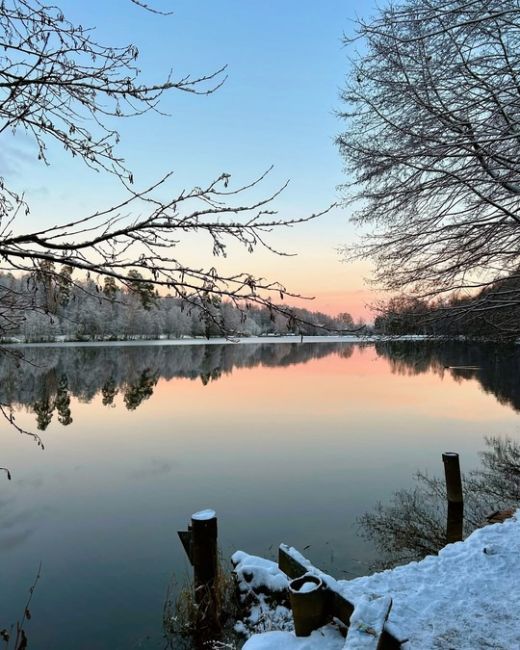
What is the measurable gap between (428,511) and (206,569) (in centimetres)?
641

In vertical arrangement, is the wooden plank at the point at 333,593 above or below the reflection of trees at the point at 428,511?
above

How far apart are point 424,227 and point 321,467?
829 centimetres

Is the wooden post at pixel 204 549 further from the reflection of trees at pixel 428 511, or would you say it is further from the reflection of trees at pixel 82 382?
the reflection of trees at pixel 82 382

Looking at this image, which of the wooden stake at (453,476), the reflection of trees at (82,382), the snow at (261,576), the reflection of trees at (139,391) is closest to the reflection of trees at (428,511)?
the wooden stake at (453,476)

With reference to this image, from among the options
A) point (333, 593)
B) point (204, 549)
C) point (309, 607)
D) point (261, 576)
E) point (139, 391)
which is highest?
point (333, 593)

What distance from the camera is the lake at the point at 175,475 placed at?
7.47m

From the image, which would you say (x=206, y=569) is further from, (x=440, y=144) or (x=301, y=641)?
(x=440, y=144)

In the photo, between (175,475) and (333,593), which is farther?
(175,475)

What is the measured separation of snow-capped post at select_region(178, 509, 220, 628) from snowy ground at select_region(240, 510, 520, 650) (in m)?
1.51

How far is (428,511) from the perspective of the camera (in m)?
10.5

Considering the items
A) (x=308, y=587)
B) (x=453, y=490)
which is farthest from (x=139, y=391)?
(x=308, y=587)

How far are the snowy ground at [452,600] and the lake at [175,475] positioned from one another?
1857 millimetres

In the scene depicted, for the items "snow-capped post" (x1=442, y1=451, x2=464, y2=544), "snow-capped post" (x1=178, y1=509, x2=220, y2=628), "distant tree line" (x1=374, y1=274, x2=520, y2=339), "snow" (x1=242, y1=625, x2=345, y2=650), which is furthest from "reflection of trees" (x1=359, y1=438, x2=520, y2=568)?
"snow" (x1=242, y1=625, x2=345, y2=650)

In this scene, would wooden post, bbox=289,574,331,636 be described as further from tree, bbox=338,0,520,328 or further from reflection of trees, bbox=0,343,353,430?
reflection of trees, bbox=0,343,353,430
